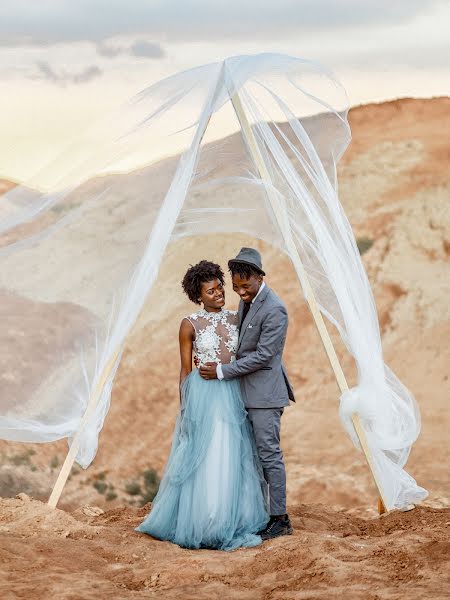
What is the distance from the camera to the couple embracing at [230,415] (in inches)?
246

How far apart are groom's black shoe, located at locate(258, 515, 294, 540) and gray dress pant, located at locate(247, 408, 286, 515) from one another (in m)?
0.14

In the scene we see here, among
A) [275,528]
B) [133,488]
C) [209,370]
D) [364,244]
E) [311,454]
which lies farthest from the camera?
[364,244]

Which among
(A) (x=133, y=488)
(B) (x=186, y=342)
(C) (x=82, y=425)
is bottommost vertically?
(A) (x=133, y=488)

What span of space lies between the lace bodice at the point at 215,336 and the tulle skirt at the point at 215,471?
17 centimetres

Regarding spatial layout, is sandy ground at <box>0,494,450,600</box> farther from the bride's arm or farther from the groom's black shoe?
the bride's arm

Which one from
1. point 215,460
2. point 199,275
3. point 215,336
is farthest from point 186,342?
point 215,460

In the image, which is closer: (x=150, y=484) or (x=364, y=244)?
(x=150, y=484)

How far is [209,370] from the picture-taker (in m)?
6.27

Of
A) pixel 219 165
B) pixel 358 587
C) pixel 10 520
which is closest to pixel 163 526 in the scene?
pixel 10 520

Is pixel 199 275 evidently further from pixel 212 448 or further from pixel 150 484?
pixel 150 484

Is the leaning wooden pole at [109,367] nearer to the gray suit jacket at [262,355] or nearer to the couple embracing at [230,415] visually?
the couple embracing at [230,415]

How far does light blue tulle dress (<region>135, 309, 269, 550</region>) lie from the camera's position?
630cm

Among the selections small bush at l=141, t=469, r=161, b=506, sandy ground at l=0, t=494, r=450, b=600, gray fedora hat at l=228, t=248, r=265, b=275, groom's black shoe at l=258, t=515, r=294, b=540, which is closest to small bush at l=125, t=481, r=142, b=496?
small bush at l=141, t=469, r=161, b=506

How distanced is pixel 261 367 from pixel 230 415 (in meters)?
0.38
